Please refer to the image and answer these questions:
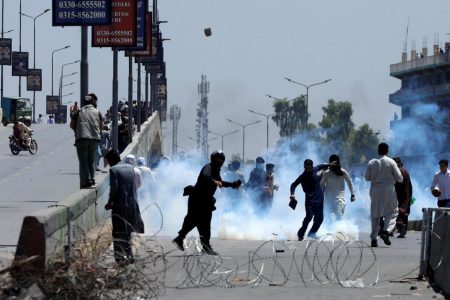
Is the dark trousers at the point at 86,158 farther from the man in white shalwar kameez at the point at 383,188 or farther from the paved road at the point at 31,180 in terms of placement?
the man in white shalwar kameez at the point at 383,188

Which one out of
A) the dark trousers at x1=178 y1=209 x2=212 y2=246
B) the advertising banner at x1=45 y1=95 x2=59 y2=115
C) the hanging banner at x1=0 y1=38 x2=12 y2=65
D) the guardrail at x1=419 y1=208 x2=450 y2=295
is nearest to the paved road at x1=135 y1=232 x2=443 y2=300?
the guardrail at x1=419 y1=208 x2=450 y2=295

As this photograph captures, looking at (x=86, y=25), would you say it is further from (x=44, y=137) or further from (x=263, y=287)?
(x=44, y=137)

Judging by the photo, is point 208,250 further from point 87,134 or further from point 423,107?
point 423,107

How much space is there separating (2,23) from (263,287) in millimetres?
90147

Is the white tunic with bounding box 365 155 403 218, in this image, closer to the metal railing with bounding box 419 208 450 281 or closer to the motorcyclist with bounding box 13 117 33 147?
the metal railing with bounding box 419 208 450 281

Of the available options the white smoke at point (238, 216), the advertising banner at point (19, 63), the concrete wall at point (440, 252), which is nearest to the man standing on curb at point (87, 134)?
the white smoke at point (238, 216)

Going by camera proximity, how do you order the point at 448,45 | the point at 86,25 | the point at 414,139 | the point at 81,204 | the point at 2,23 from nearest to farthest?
the point at 81,204 → the point at 86,25 → the point at 2,23 → the point at 414,139 → the point at 448,45

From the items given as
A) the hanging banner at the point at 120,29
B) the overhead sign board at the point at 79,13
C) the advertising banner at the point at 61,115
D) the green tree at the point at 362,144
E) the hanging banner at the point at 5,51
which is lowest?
the green tree at the point at 362,144

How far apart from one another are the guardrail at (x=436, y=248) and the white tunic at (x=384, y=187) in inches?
171

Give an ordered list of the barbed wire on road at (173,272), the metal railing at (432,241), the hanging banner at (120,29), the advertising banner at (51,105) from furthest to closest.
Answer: the advertising banner at (51,105) → the hanging banner at (120,29) → the metal railing at (432,241) → the barbed wire on road at (173,272)

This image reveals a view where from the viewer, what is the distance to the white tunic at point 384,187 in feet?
69.9

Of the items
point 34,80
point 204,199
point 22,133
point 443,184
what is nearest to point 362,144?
point 34,80

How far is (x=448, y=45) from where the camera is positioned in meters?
128

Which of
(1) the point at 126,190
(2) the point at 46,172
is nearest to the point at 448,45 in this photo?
(2) the point at 46,172
